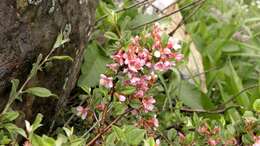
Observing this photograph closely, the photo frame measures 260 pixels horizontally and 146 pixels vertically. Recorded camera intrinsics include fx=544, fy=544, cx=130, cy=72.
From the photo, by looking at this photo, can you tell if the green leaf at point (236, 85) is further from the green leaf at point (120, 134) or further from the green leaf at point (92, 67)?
the green leaf at point (120, 134)

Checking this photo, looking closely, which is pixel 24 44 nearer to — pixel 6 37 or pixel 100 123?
pixel 6 37

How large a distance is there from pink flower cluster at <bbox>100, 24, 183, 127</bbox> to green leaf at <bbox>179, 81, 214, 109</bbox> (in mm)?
1162

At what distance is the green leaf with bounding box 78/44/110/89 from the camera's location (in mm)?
2500

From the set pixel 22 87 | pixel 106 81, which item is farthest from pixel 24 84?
pixel 106 81

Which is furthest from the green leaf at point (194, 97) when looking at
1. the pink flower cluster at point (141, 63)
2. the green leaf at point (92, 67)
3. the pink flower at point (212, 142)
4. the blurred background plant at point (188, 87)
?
the pink flower cluster at point (141, 63)

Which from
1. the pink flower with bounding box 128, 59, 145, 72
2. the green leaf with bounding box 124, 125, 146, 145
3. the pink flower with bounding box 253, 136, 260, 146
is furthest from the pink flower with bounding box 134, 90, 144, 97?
the pink flower with bounding box 253, 136, 260, 146

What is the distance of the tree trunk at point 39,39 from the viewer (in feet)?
5.12

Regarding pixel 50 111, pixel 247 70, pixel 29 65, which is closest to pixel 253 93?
pixel 247 70

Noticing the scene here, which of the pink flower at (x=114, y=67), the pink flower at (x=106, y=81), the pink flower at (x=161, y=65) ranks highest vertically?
the pink flower at (x=114, y=67)

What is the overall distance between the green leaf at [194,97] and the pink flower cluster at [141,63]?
1162mm

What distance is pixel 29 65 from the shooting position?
5.44ft

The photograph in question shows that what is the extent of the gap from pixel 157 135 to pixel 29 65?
1.88 ft

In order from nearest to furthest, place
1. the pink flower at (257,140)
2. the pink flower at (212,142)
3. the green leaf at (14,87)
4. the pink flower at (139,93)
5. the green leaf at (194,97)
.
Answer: the green leaf at (14,87)
the pink flower at (257,140)
the pink flower at (139,93)
the pink flower at (212,142)
the green leaf at (194,97)

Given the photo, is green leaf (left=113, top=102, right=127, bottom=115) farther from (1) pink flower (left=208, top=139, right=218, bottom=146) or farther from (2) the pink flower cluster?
(1) pink flower (left=208, top=139, right=218, bottom=146)
